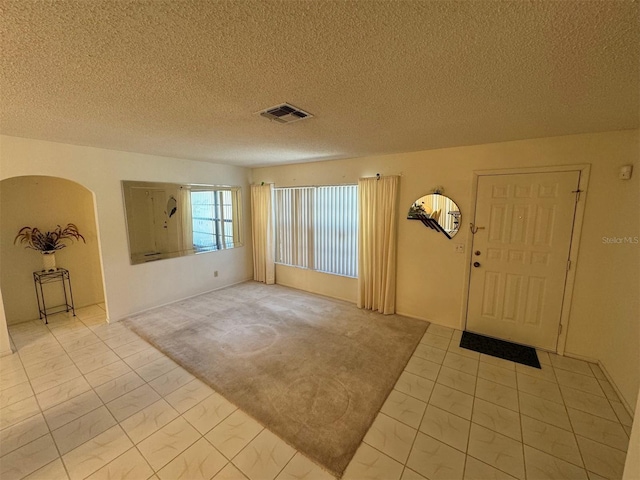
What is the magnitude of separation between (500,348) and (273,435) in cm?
266

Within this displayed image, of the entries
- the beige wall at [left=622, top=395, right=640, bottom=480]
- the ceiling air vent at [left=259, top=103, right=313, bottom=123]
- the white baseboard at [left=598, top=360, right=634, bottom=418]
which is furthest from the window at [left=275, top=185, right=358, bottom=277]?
the beige wall at [left=622, top=395, right=640, bottom=480]

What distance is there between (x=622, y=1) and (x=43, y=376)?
4.58 metres

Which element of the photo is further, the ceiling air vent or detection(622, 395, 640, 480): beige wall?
the ceiling air vent

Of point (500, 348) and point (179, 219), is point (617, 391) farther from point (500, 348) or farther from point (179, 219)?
point (179, 219)

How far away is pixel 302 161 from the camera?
447 centimetres

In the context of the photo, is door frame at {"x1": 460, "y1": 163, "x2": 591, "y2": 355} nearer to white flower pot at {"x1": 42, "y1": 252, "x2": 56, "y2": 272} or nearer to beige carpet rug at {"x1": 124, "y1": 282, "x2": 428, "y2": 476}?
beige carpet rug at {"x1": 124, "y1": 282, "x2": 428, "y2": 476}

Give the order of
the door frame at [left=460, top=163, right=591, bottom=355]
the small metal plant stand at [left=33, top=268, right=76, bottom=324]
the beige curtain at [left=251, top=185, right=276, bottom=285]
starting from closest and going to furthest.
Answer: the door frame at [left=460, top=163, right=591, bottom=355] < the small metal plant stand at [left=33, top=268, right=76, bottom=324] < the beige curtain at [left=251, top=185, right=276, bottom=285]

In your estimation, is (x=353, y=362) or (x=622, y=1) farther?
(x=353, y=362)

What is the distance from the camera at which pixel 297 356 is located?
2.86 meters

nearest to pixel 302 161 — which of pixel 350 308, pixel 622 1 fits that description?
pixel 350 308

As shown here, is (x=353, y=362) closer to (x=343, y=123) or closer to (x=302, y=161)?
(x=343, y=123)

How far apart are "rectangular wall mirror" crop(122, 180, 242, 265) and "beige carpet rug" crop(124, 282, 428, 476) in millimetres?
942

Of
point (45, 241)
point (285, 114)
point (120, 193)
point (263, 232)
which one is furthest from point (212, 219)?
point (285, 114)

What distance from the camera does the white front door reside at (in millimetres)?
2789
